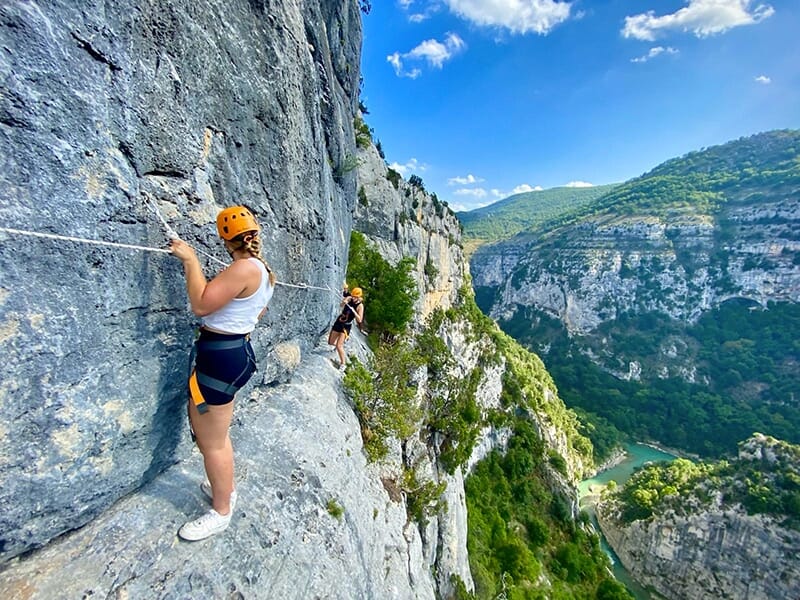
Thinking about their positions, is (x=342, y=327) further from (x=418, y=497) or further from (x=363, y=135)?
(x=363, y=135)

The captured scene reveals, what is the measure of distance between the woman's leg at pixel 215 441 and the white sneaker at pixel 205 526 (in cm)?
23

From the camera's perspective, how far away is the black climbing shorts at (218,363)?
3205 mm

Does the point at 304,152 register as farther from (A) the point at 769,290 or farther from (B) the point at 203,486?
(A) the point at 769,290

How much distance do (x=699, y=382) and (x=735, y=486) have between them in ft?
214

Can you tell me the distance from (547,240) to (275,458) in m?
166

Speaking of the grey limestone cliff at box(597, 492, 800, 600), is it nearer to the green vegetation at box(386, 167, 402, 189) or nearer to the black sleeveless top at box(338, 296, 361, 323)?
the green vegetation at box(386, 167, 402, 189)

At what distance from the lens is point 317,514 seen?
5031 millimetres

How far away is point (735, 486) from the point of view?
46.1 m

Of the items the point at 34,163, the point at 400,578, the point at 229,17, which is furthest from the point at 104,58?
the point at 400,578

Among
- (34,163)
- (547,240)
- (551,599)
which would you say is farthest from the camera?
(547,240)

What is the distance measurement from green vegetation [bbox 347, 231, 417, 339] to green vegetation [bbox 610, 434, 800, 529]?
55.0 meters

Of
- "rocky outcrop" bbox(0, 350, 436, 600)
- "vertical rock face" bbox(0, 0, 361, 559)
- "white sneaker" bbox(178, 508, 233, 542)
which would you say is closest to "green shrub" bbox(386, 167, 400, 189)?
"rocky outcrop" bbox(0, 350, 436, 600)

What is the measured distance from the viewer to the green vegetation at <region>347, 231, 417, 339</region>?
16375 mm

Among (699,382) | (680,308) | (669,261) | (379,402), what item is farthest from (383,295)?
(669,261)
